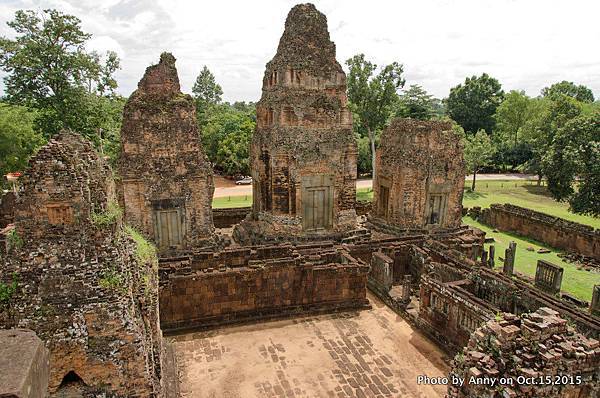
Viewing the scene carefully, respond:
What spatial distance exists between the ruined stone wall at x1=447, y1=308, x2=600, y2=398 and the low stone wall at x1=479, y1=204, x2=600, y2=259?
16109mm

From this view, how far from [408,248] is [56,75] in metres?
22.4

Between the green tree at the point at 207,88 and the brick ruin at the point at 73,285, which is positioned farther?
the green tree at the point at 207,88

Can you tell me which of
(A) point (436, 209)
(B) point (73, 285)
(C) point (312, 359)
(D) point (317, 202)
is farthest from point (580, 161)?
(B) point (73, 285)

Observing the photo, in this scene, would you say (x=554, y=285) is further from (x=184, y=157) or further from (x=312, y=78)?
(x=184, y=157)

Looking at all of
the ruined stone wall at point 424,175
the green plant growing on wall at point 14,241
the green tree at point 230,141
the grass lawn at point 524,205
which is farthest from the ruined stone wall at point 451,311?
the green tree at point 230,141

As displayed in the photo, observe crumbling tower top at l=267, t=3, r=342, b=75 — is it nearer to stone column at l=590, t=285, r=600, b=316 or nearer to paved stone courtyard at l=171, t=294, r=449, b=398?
paved stone courtyard at l=171, t=294, r=449, b=398

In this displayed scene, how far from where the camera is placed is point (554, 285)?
15.5 metres

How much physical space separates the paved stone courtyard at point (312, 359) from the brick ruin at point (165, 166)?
198 inches

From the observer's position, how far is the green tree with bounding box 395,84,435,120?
37.3 m

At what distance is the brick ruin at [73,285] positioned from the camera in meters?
6.06

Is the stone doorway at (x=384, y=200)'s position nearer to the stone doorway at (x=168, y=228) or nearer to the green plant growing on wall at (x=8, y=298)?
the stone doorway at (x=168, y=228)

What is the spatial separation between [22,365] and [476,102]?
6129cm

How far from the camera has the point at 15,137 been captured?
2262cm

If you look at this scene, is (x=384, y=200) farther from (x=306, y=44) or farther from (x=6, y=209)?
(x=6, y=209)
